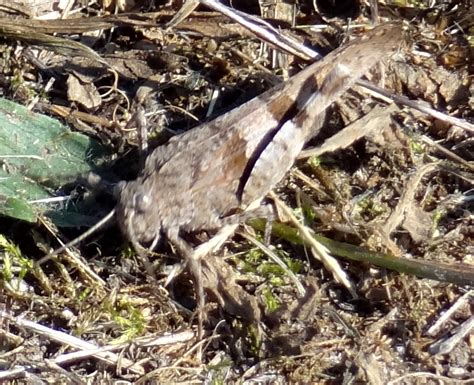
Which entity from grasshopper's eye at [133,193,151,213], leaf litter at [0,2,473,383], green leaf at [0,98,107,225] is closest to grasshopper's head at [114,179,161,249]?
grasshopper's eye at [133,193,151,213]

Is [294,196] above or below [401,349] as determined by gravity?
above

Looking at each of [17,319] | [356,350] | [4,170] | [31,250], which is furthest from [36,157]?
[356,350]

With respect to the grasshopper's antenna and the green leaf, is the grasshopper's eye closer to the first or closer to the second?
the grasshopper's antenna

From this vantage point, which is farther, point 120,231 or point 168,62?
point 168,62

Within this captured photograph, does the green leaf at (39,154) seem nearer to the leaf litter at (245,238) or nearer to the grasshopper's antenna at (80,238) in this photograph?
the leaf litter at (245,238)

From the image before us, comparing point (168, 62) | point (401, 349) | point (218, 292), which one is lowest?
point (401, 349)

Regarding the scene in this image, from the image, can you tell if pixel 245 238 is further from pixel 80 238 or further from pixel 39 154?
pixel 39 154

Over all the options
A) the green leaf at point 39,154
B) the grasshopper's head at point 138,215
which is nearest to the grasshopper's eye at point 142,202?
the grasshopper's head at point 138,215

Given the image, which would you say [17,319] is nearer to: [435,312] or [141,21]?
[141,21]
